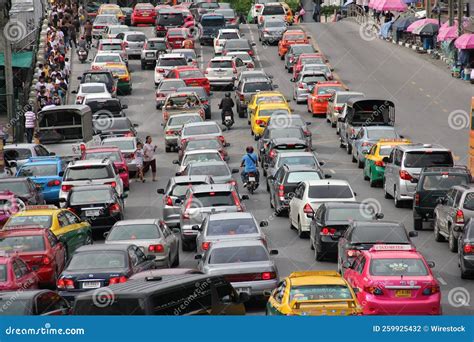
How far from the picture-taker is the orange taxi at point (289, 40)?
76.4m

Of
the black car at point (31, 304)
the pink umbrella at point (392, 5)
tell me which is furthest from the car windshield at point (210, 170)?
the pink umbrella at point (392, 5)

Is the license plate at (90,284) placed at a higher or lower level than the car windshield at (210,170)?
higher

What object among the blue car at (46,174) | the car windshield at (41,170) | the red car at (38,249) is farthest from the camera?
the car windshield at (41,170)

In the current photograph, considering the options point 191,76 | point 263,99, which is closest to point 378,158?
point 263,99

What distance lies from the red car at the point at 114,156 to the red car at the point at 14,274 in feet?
51.6

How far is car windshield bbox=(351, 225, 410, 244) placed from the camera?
28509mm

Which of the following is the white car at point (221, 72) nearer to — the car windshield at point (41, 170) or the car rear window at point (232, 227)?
the car windshield at point (41, 170)

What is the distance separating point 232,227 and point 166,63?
1512 inches

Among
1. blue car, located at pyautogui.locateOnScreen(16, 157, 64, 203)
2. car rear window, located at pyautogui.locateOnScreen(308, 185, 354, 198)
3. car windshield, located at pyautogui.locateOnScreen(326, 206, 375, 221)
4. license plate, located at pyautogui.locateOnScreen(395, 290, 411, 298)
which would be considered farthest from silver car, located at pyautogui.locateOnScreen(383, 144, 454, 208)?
license plate, located at pyautogui.locateOnScreen(395, 290, 411, 298)

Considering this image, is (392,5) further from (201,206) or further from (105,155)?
(201,206)

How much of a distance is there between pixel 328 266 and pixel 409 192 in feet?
24.7

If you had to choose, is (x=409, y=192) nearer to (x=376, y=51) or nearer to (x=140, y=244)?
(x=140, y=244)

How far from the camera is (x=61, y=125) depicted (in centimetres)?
4753

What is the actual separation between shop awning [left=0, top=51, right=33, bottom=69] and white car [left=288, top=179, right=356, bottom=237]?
2994 cm
